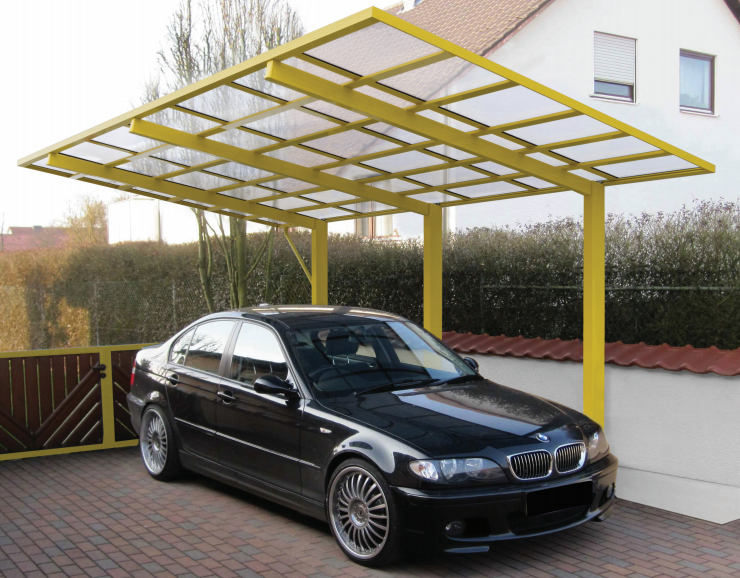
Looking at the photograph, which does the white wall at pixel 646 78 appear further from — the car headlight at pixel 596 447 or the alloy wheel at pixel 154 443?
the car headlight at pixel 596 447

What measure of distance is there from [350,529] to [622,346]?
4.16m

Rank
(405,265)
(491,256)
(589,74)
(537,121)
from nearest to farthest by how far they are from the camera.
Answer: (537,121)
(491,256)
(405,265)
(589,74)

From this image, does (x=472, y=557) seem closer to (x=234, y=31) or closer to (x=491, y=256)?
(x=491, y=256)

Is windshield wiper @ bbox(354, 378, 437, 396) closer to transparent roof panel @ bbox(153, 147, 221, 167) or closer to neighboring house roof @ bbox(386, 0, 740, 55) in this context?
transparent roof panel @ bbox(153, 147, 221, 167)

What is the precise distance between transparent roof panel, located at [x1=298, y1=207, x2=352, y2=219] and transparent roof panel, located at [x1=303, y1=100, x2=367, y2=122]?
355 cm

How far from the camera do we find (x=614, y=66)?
17188 mm

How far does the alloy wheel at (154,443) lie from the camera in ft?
23.4

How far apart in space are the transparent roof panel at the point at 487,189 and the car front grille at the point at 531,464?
3885mm

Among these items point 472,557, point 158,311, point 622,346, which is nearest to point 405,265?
point 622,346

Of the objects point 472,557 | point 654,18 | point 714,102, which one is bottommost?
point 472,557

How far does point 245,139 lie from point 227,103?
38.1 inches

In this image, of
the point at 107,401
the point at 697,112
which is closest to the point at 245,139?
the point at 107,401

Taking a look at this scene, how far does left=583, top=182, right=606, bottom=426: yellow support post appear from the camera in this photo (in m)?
7.10

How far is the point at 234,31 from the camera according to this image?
1485cm
